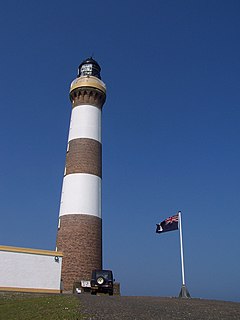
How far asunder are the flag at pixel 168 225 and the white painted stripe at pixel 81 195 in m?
5.67

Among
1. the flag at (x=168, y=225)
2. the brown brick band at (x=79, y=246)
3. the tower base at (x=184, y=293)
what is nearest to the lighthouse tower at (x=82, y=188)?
the brown brick band at (x=79, y=246)

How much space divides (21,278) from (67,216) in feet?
23.0

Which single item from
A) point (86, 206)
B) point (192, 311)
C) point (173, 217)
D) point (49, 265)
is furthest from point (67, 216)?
point (192, 311)

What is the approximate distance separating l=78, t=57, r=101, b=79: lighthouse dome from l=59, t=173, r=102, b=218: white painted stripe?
12.7 meters

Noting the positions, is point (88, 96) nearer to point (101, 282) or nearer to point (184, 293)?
point (101, 282)

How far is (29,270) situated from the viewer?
26219 millimetres

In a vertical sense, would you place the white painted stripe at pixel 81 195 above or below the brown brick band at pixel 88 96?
below

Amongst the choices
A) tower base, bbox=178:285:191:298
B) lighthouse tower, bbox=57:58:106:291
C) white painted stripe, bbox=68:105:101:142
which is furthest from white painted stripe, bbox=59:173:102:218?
tower base, bbox=178:285:191:298

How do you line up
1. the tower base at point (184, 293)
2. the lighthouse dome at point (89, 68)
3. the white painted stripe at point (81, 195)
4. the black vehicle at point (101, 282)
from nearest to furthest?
the tower base at point (184, 293), the black vehicle at point (101, 282), the white painted stripe at point (81, 195), the lighthouse dome at point (89, 68)

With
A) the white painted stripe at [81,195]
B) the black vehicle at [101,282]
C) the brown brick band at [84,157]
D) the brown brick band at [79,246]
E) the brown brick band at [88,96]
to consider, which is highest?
the brown brick band at [88,96]

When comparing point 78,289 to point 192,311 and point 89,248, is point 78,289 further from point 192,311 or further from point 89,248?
Answer: point 192,311

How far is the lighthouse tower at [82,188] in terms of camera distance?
29.9 m

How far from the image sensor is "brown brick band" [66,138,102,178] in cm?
3288

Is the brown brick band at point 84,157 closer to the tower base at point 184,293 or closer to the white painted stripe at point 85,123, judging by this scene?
the white painted stripe at point 85,123
